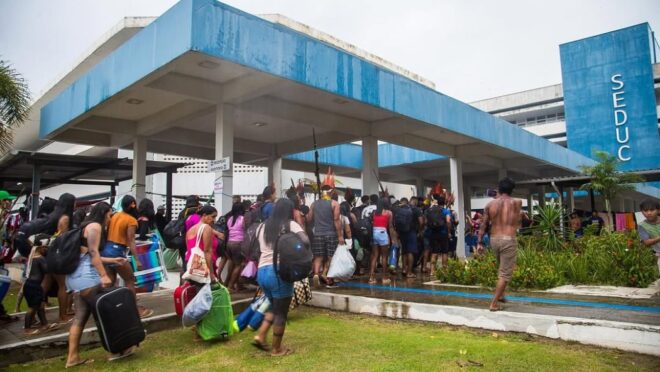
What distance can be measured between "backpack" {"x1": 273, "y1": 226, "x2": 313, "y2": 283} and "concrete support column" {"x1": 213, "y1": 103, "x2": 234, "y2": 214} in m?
4.64

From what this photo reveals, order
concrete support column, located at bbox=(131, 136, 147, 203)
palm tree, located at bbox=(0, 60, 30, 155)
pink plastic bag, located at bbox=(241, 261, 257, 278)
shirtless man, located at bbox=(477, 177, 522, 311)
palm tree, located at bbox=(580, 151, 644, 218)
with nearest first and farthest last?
shirtless man, located at bbox=(477, 177, 522, 311) → pink plastic bag, located at bbox=(241, 261, 257, 278) → palm tree, located at bbox=(0, 60, 30, 155) → concrete support column, located at bbox=(131, 136, 147, 203) → palm tree, located at bbox=(580, 151, 644, 218)

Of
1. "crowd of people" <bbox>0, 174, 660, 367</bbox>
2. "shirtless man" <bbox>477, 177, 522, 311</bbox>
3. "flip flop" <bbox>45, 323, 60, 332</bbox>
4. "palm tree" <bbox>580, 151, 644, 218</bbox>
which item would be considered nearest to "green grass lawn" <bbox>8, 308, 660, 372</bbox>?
"crowd of people" <bbox>0, 174, 660, 367</bbox>

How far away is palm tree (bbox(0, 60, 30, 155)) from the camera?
9.87m

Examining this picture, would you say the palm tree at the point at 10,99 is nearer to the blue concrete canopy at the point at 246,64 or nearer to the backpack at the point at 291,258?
the blue concrete canopy at the point at 246,64

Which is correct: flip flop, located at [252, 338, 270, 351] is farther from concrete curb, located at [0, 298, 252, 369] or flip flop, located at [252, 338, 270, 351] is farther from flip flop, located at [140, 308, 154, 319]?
flip flop, located at [140, 308, 154, 319]

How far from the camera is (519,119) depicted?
56281mm

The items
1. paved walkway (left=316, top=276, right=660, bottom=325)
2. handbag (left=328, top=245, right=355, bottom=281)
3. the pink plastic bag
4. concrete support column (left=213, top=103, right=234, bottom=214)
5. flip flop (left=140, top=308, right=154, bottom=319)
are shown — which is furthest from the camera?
concrete support column (left=213, top=103, right=234, bottom=214)

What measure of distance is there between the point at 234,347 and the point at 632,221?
54.6 ft

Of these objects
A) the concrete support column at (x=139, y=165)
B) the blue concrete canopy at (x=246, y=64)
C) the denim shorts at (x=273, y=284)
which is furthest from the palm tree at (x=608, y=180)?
the concrete support column at (x=139, y=165)

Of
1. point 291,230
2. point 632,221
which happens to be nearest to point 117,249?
point 291,230

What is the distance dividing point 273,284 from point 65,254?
208 cm

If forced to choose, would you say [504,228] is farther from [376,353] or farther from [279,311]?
[279,311]

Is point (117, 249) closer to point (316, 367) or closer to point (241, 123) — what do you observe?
point (316, 367)

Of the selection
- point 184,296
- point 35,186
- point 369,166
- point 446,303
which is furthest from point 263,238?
point 35,186
